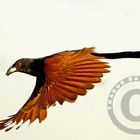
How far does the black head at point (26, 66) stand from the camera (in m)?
2.02

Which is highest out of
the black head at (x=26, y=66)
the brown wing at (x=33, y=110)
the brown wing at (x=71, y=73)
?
the black head at (x=26, y=66)

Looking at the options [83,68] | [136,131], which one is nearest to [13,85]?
[83,68]

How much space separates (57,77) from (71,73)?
7 centimetres

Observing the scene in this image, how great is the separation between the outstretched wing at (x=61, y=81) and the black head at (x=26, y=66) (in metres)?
0.04

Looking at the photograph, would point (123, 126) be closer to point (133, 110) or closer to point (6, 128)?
point (133, 110)

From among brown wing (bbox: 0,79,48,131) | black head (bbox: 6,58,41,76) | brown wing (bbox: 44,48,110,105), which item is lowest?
brown wing (bbox: 0,79,48,131)

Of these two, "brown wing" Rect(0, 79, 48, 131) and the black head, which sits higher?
the black head

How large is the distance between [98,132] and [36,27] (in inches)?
22.0

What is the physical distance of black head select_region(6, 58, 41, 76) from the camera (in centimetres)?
202

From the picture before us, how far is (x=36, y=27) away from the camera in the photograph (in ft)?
6.65

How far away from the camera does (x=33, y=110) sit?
2.05 meters

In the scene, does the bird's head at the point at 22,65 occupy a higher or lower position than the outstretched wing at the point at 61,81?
higher

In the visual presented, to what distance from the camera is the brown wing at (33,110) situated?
6.61ft

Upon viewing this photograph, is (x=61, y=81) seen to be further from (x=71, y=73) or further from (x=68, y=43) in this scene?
(x=68, y=43)
